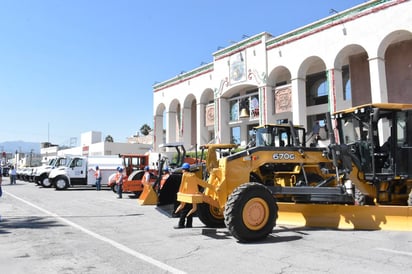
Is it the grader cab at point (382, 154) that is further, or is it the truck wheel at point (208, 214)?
the truck wheel at point (208, 214)

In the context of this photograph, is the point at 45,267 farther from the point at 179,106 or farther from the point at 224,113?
the point at 179,106

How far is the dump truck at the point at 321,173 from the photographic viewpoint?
8289 millimetres

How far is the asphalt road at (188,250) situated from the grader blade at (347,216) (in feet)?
0.68

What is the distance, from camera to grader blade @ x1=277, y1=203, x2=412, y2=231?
27.5 feet

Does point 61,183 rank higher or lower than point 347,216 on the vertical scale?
higher

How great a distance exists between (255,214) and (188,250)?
1.50 metres

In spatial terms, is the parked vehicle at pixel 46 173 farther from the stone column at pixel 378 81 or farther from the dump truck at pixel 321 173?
the dump truck at pixel 321 173

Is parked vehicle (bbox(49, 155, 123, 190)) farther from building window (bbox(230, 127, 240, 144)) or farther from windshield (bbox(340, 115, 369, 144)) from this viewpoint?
windshield (bbox(340, 115, 369, 144))

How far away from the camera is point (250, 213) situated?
759cm

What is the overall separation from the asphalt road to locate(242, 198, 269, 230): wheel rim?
1.29 ft

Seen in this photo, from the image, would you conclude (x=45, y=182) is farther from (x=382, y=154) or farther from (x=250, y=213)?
(x=382, y=154)

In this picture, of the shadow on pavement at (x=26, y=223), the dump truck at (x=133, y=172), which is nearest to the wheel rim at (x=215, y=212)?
the shadow on pavement at (x=26, y=223)

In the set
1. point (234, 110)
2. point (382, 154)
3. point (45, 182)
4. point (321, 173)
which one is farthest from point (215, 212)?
point (45, 182)

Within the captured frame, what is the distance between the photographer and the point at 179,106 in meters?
38.6
